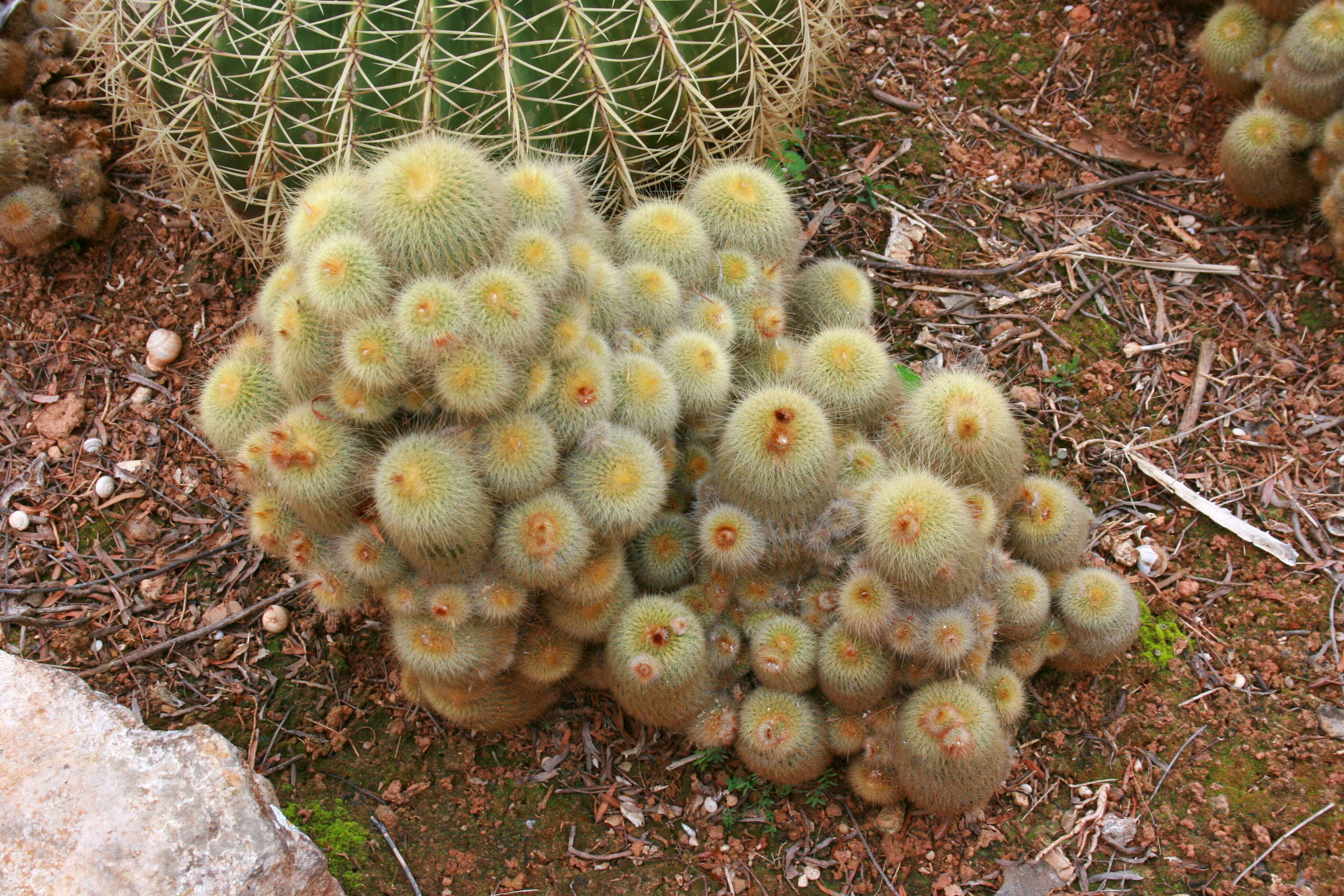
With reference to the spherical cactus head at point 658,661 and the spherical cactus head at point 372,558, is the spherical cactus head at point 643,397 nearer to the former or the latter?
the spherical cactus head at point 658,661

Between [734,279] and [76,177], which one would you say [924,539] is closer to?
[734,279]

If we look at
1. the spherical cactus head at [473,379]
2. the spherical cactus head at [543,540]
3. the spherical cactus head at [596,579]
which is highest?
the spherical cactus head at [473,379]

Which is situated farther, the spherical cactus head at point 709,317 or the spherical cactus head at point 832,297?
the spherical cactus head at point 832,297

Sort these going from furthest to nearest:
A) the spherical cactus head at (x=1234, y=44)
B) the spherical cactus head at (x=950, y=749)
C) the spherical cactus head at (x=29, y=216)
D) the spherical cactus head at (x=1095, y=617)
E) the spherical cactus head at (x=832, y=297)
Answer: the spherical cactus head at (x=1234, y=44)
the spherical cactus head at (x=29, y=216)
the spherical cactus head at (x=832, y=297)
the spherical cactus head at (x=1095, y=617)
the spherical cactus head at (x=950, y=749)

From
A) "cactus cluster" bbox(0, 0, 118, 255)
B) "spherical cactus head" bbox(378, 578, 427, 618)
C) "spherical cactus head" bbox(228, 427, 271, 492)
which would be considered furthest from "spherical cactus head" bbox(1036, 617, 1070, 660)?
"cactus cluster" bbox(0, 0, 118, 255)

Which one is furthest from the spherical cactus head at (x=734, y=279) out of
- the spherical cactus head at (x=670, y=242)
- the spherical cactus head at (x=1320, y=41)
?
the spherical cactus head at (x=1320, y=41)

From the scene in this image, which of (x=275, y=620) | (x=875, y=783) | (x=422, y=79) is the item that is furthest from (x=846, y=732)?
(x=422, y=79)
